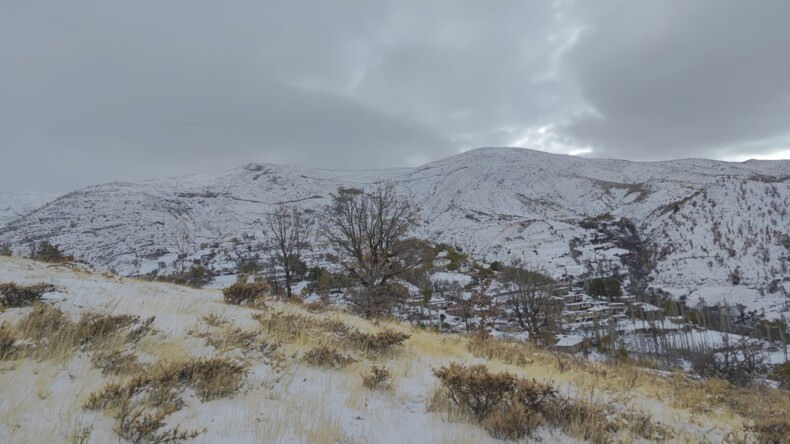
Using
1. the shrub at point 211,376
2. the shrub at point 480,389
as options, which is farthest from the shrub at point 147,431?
the shrub at point 480,389

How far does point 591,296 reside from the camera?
13750 cm

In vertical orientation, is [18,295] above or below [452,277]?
above

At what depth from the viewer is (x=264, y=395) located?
203 inches

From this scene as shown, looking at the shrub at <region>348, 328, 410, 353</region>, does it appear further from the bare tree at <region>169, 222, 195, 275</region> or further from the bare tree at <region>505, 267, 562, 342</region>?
the bare tree at <region>169, 222, 195, 275</region>

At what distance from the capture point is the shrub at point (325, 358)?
21.9 ft

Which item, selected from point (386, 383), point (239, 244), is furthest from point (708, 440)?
point (239, 244)

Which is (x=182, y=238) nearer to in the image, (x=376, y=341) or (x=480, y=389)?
(x=376, y=341)

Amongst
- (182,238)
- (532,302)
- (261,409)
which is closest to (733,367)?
(532,302)

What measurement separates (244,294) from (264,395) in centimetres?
782

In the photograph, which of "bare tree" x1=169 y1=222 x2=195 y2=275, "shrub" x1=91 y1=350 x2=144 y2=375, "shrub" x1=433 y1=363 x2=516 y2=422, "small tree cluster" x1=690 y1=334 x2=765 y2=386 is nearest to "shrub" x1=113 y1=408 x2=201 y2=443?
"shrub" x1=91 y1=350 x2=144 y2=375

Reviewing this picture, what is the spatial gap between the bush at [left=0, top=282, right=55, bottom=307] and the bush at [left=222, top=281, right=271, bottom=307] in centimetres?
481

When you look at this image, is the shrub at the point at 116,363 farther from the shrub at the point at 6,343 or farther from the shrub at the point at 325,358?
the shrub at the point at 325,358

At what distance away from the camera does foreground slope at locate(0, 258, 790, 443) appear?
13.6ft

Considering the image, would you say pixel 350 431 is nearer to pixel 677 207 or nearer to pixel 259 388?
pixel 259 388
